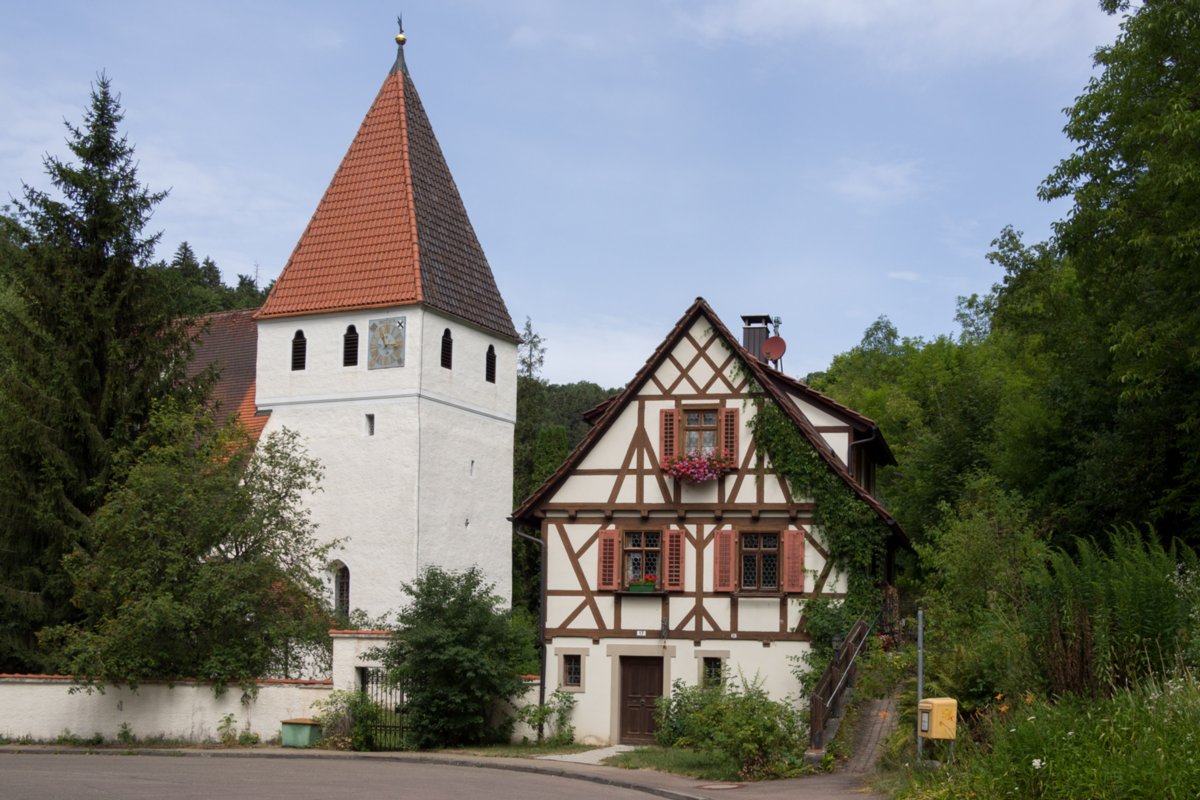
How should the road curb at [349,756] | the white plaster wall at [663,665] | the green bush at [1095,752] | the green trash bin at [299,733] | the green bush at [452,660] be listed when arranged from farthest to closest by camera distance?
the white plaster wall at [663,665] → the green trash bin at [299,733] → the green bush at [452,660] → the road curb at [349,756] → the green bush at [1095,752]

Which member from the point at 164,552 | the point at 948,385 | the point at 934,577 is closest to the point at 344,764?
the point at 164,552

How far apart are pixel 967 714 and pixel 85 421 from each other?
21.2m

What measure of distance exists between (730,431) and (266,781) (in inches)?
445

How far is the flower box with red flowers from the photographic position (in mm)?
26344

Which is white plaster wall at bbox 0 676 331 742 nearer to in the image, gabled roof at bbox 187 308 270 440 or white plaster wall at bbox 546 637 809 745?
white plaster wall at bbox 546 637 809 745

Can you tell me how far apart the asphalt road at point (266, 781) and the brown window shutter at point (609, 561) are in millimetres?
5706

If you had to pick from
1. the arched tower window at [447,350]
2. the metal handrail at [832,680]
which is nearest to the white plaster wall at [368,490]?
the arched tower window at [447,350]

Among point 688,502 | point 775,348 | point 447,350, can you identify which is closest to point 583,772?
point 688,502

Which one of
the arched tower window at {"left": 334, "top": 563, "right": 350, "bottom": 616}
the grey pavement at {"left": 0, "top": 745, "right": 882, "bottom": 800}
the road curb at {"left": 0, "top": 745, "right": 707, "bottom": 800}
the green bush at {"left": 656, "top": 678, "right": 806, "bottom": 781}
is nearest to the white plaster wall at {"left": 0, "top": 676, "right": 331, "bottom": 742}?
the grey pavement at {"left": 0, "top": 745, "right": 882, "bottom": 800}

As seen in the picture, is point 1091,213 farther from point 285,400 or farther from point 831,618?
point 285,400

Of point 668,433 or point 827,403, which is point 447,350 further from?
point 827,403

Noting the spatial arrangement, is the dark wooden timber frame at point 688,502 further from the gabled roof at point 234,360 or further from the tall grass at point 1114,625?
the gabled roof at point 234,360

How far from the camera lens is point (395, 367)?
39469 mm

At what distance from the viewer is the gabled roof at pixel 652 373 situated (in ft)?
85.5
